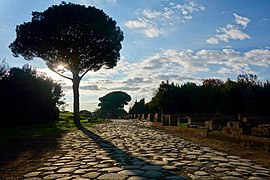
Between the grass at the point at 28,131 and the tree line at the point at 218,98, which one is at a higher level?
the tree line at the point at 218,98

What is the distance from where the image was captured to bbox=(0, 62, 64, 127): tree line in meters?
17.7

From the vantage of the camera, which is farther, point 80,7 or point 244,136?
point 80,7

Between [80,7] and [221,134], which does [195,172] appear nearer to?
[221,134]

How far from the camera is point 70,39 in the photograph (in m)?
19.3

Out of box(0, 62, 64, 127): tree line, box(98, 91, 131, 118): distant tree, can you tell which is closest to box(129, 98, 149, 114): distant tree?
box(98, 91, 131, 118): distant tree

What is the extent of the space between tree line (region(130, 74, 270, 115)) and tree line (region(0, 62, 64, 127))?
14643mm

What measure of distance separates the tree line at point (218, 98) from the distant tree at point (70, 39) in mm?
11033

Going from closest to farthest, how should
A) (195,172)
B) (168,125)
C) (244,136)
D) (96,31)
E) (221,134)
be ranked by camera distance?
(195,172) < (244,136) < (221,134) < (168,125) < (96,31)

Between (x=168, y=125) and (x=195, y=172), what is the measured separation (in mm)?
10609

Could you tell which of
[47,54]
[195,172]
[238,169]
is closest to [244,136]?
[238,169]

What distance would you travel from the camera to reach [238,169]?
4516 mm

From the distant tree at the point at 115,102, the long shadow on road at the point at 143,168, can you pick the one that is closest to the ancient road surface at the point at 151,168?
the long shadow on road at the point at 143,168

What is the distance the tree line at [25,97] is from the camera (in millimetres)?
17672

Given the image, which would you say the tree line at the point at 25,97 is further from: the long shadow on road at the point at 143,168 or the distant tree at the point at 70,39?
the long shadow on road at the point at 143,168
